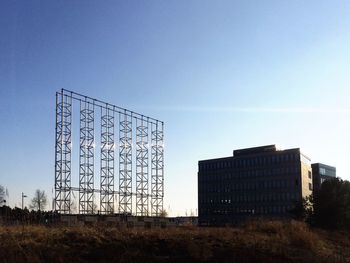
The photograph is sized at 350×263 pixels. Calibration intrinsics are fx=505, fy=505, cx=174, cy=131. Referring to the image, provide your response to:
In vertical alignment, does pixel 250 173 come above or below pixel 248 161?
below

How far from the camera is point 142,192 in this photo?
72312 mm

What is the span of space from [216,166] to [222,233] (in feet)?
→ 494

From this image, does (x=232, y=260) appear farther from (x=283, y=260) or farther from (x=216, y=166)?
(x=216, y=166)

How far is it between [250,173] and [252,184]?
11.7 feet

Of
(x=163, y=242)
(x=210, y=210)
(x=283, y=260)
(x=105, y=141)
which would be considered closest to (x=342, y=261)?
(x=283, y=260)

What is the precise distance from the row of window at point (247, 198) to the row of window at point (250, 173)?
237 inches

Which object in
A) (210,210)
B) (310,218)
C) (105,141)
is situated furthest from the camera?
(210,210)

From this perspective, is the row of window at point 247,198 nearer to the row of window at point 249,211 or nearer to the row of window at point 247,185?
the row of window at point 247,185

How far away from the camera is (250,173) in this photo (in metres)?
159

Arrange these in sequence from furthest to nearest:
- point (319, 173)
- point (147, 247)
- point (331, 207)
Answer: point (319, 173)
point (331, 207)
point (147, 247)

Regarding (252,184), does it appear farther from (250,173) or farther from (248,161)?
(248,161)

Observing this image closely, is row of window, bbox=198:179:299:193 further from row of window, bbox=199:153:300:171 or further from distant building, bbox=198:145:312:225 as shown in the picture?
row of window, bbox=199:153:300:171

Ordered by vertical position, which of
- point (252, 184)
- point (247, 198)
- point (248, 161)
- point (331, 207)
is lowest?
point (247, 198)

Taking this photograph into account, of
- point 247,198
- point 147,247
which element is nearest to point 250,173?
point 247,198
